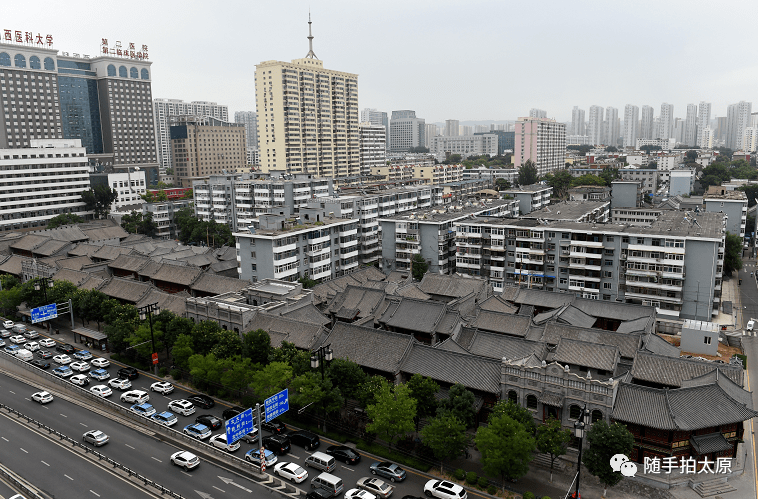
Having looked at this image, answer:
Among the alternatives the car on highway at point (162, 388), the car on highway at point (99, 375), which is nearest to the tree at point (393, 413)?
the car on highway at point (162, 388)

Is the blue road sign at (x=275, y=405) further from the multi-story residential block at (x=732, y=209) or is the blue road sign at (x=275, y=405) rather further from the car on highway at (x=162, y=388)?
the multi-story residential block at (x=732, y=209)

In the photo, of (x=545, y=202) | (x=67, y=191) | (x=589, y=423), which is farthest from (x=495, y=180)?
(x=589, y=423)

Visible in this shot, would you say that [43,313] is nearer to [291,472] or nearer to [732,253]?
[291,472]

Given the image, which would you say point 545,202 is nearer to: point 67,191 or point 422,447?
point 422,447

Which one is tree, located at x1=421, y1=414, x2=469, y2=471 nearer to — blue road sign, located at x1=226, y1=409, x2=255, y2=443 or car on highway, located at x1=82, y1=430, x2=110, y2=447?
blue road sign, located at x1=226, y1=409, x2=255, y2=443

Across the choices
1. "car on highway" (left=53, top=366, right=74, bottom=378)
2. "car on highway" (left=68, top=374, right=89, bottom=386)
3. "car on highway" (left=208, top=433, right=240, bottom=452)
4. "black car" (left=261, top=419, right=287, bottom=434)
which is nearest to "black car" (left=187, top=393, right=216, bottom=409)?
"car on highway" (left=208, top=433, right=240, bottom=452)
